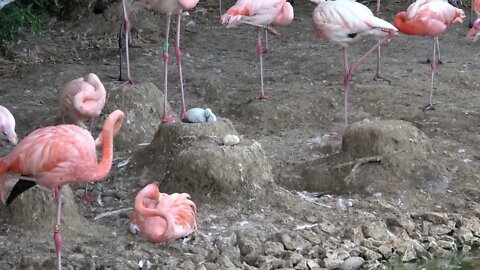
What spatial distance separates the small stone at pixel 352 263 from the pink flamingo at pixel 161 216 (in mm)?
816

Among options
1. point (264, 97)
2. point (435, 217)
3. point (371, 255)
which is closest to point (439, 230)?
point (435, 217)

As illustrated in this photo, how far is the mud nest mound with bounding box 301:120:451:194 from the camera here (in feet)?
18.7

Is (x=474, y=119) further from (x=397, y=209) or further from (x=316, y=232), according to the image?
(x=316, y=232)

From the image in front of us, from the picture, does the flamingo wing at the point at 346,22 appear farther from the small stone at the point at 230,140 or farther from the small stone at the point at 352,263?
the small stone at the point at 352,263

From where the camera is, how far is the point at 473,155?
6.19 m

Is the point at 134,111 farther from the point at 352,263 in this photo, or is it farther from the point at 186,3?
the point at 352,263

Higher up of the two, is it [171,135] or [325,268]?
[171,135]

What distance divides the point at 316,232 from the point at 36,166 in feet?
5.48

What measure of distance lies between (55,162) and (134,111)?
2.40 meters

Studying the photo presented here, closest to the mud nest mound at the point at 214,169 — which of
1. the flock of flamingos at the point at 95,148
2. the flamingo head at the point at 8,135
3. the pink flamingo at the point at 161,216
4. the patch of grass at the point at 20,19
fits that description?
the flock of flamingos at the point at 95,148

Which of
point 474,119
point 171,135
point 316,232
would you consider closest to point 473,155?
point 474,119

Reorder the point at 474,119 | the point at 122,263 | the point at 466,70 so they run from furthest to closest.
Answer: the point at 466,70 < the point at 474,119 < the point at 122,263

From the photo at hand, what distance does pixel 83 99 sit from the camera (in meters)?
5.91

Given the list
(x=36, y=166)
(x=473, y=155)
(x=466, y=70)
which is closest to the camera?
(x=36, y=166)
